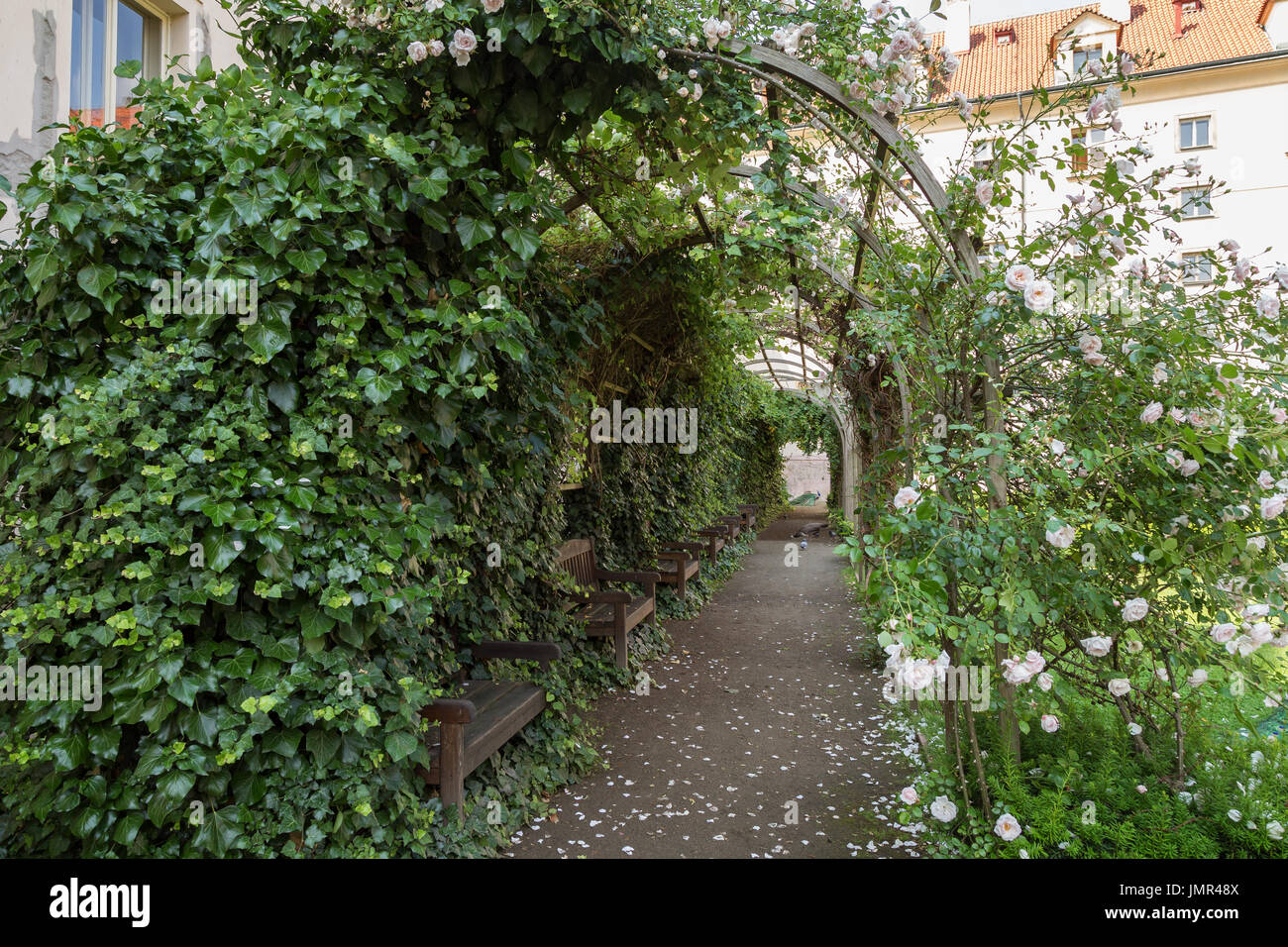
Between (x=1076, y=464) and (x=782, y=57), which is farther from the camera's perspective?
(x=782, y=57)

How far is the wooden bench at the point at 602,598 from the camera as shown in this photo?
514cm

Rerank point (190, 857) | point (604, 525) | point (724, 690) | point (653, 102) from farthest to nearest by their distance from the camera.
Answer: point (604, 525) < point (724, 690) < point (653, 102) < point (190, 857)

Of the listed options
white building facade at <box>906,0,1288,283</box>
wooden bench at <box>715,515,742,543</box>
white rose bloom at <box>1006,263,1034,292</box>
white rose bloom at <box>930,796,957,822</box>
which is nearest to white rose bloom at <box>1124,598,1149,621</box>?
white rose bloom at <box>930,796,957,822</box>

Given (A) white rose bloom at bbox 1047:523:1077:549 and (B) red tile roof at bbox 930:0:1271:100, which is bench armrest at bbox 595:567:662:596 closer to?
(A) white rose bloom at bbox 1047:523:1077:549

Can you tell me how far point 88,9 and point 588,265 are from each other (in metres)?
2.92

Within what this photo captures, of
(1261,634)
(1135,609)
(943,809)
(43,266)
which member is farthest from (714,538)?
(43,266)

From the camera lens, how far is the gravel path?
3055 millimetres

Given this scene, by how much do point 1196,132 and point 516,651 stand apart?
2036 cm

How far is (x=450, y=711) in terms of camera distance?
2.67 m

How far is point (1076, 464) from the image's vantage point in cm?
249

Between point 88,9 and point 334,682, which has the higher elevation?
point 88,9

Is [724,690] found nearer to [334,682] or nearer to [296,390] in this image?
[334,682]

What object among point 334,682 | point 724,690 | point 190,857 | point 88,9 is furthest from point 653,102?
point 724,690

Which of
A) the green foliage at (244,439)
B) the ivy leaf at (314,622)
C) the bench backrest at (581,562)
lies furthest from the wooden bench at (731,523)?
the ivy leaf at (314,622)
